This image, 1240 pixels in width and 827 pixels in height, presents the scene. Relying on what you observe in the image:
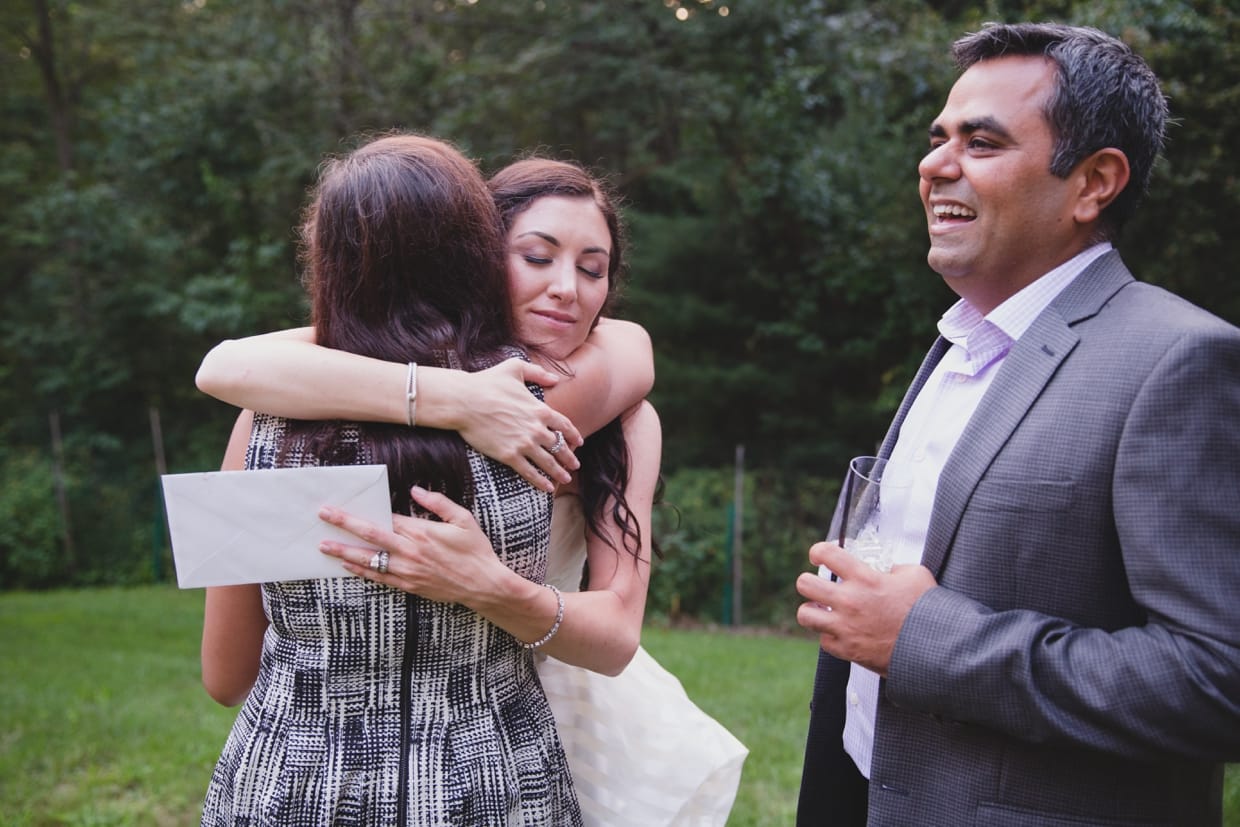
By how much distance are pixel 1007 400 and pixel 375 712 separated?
1199mm

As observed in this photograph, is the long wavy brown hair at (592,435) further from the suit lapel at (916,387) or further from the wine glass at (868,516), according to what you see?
the suit lapel at (916,387)

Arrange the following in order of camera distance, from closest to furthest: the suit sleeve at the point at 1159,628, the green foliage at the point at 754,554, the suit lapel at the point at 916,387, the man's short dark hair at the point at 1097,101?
the suit sleeve at the point at 1159,628
the man's short dark hair at the point at 1097,101
the suit lapel at the point at 916,387
the green foliage at the point at 754,554

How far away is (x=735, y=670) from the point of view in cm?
686

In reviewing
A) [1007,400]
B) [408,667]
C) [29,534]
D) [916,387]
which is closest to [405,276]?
[408,667]

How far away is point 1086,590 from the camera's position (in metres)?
1.62

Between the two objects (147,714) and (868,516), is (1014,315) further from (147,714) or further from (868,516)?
(147,714)

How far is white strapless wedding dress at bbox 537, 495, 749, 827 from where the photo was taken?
2076 millimetres

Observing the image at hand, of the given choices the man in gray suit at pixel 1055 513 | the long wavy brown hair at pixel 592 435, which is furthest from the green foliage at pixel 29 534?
the man in gray suit at pixel 1055 513

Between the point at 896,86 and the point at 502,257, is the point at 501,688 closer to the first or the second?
the point at 502,257

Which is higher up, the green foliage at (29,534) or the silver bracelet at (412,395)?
the silver bracelet at (412,395)

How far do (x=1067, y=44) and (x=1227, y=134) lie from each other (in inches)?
287

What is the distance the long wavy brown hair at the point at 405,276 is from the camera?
5.49 feet

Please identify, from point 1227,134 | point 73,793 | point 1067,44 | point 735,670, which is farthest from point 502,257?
point 1227,134


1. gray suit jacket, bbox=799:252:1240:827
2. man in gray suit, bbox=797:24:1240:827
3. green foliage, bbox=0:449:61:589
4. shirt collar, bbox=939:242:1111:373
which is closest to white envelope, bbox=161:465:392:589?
man in gray suit, bbox=797:24:1240:827
